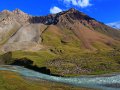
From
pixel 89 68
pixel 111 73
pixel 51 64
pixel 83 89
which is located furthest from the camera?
pixel 51 64

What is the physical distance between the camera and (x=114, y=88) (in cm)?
8062

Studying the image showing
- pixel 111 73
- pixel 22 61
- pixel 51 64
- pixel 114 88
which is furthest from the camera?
pixel 22 61

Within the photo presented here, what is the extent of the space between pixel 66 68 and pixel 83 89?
241 feet

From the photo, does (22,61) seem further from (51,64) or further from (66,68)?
(66,68)

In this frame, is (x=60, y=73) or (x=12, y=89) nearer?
(x=12, y=89)

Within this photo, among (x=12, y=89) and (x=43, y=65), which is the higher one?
(x=43, y=65)

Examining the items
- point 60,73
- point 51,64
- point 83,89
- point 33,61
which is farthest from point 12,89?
point 33,61

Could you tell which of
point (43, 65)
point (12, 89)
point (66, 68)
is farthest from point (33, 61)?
point (12, 89)

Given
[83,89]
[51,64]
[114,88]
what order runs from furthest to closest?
[51,64], [114,88], [83,89]

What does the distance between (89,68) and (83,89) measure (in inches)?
2856

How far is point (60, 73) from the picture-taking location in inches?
5246

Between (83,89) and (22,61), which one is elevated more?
(22,61)

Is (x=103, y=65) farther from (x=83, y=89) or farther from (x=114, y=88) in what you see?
(x=83, y=89)

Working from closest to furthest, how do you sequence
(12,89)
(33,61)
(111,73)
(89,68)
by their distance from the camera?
(12,89) < (111,73) < (89,68) < (33,61)
